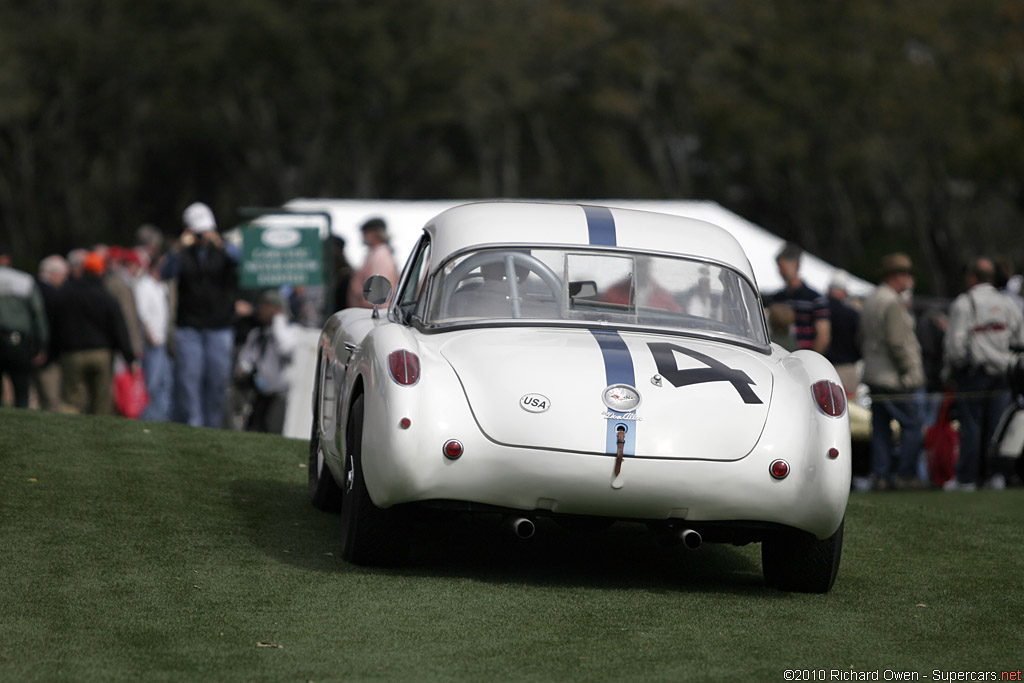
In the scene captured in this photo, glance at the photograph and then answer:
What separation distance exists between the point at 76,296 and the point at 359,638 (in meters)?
10.7

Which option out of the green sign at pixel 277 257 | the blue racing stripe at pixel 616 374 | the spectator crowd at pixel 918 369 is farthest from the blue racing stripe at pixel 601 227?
the green sign at pixel 277 257

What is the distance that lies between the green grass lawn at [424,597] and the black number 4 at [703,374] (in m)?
0.87

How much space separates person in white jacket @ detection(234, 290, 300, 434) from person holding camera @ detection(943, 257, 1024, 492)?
19.5ft

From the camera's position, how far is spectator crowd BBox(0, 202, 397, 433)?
14.8 m

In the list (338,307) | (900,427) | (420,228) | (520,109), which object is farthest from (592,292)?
(520,109)

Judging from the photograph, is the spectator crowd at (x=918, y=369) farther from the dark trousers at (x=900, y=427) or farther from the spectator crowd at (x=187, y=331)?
the spectator crowd at (x=187, y=331)

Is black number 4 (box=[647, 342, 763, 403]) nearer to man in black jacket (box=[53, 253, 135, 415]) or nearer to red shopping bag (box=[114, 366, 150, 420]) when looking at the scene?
man in black jacket (box=[53, 253, 135, 415])

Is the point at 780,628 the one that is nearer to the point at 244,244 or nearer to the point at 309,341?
the point at 309,341

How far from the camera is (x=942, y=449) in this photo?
47.7 feet

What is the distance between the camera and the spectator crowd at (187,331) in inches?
581

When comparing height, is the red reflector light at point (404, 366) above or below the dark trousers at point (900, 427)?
above

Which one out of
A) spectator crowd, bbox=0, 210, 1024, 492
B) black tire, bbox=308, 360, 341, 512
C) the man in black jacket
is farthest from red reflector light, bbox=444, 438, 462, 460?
the man in black jacket

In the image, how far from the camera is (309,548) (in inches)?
292

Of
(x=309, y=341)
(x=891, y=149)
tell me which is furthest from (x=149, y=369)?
(x=891, y=149)
